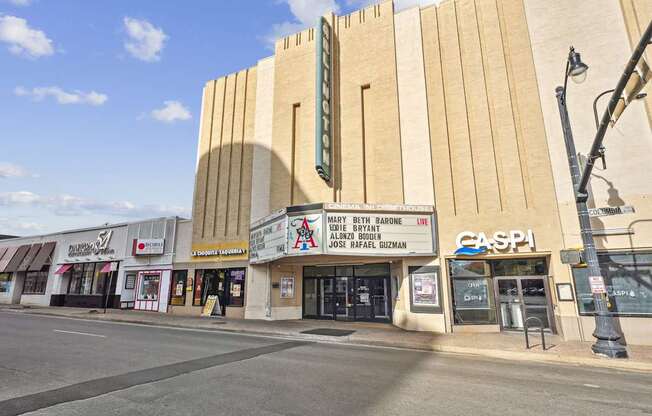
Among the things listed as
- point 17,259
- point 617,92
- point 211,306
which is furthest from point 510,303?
point 17,259

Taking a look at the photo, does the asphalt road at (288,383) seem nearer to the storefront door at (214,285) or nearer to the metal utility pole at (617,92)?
the metal utility pole at (617,92)

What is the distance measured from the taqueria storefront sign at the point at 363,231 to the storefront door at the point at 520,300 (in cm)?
363

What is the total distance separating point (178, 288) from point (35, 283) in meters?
19.1

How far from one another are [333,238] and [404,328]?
5.55 metres

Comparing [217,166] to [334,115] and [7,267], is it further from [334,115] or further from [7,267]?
[7,267]

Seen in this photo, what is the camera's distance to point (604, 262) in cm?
1338

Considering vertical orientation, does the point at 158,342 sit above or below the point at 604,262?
below

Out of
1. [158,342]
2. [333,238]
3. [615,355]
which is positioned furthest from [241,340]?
[615,355]

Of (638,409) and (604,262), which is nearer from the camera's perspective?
(638,409)

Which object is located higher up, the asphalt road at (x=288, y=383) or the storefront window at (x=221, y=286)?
the storefront window at (x=221, y=286)

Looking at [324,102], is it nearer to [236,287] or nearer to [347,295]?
[347,295]

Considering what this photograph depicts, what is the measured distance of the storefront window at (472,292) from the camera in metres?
15.6

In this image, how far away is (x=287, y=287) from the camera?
68.1ft

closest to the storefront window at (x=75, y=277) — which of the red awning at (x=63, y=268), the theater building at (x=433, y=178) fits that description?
the red awning at (x=63, y=268)
